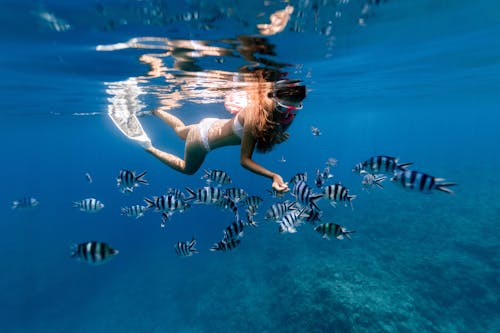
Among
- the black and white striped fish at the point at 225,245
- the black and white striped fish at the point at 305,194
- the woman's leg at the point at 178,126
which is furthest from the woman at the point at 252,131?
the black and white striped fish at the point at 225,245

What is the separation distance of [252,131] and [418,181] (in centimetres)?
306

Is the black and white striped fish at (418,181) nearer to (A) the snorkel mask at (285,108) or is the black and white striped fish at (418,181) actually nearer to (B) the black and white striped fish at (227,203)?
(A) the snorkel mask at (285,108)

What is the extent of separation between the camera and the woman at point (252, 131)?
5.68 metres

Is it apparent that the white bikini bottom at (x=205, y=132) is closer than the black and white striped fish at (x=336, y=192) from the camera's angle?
No

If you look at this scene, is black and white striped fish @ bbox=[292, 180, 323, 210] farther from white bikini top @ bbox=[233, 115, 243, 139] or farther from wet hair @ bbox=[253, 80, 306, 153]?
white bikini top @ bbox=[233, 115, 243, 139]

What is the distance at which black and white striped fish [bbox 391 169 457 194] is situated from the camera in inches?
137

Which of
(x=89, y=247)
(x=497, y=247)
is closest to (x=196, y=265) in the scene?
(x=89, y=247)

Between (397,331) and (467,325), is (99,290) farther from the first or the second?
(467,325)

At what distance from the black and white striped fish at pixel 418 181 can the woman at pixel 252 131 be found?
5.20 feet

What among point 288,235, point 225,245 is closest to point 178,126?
point 225,245

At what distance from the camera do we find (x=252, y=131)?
5676 millimetres

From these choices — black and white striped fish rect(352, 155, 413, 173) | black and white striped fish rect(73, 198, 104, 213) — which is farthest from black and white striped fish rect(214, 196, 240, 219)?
black and white striped fish rect(73, 198, 104, 213)

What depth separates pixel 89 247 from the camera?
4.73 meters

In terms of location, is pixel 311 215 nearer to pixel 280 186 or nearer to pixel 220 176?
pixel 280 186
